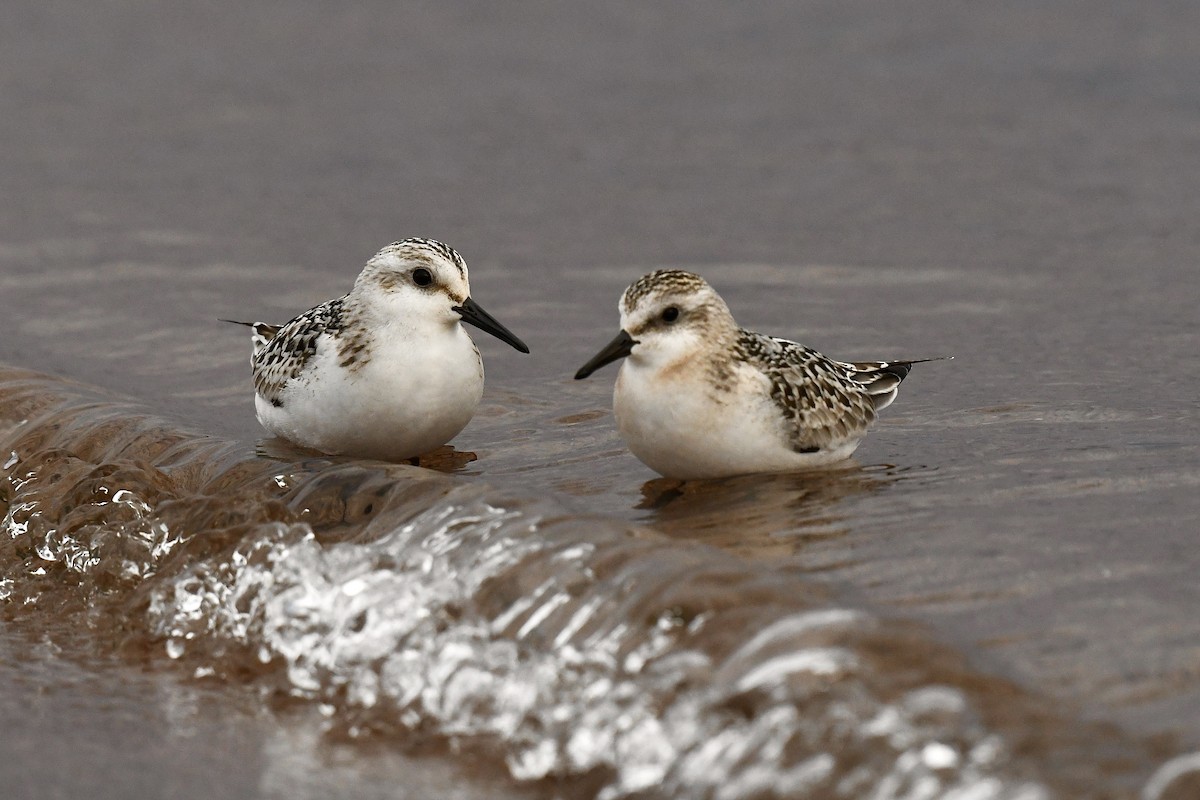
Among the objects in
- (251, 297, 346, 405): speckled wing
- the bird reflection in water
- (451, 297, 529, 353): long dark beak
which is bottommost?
the bird reflection in water

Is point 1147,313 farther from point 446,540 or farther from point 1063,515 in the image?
point 446,540

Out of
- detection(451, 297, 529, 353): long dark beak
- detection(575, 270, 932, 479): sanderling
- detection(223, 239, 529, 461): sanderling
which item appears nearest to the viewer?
detection(575, 270, 932, 479): sanderling

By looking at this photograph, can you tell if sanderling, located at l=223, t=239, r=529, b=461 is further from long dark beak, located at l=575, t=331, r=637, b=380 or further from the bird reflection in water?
the bird reflection in water

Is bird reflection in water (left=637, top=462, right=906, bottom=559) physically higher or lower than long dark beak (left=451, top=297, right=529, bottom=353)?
lower

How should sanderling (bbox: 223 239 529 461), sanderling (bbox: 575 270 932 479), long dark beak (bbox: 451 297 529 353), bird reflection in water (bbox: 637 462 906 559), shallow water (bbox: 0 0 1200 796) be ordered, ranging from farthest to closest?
long dark beak (bbox: 451 297 529 353) → sanderling (bbox: 223 239 529 461) → sanderling (bbox: 575 270 932 479) → bird reflection in water (bbox: 637 462 906 559) → shallow water (bbox: 0 0 1200 796)

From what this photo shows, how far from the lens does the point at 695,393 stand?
7340 millimetres

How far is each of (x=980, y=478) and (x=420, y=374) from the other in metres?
2.79

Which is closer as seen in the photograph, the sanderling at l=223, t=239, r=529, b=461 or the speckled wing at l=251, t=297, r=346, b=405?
the sanderling at l=223, t=239, r=529, b=461

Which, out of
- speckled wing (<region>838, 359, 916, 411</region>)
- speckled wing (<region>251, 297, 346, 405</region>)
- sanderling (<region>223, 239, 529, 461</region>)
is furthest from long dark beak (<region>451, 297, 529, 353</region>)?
speckled wing (<region>838, 359, 916, 411</region>)

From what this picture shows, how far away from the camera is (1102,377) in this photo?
30.7 feet

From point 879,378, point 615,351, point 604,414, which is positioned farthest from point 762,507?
point 604,414

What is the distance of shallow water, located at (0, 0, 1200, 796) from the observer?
517 centimetres

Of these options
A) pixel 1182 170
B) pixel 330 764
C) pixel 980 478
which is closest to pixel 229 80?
pixel 1182 170

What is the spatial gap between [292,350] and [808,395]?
272cm
